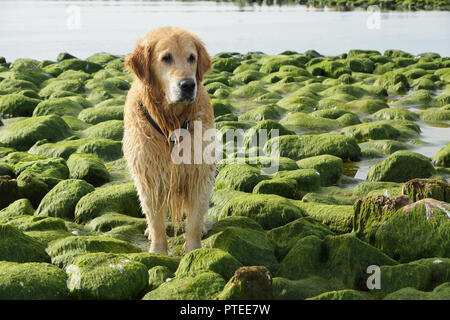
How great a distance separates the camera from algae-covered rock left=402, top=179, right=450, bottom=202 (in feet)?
16.9

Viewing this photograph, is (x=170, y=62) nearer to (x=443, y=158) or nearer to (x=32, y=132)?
(x=443, y=158)

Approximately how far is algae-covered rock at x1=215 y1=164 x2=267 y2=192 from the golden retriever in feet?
5.18

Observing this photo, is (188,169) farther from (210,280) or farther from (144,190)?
(210,280)

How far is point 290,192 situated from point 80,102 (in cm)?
670

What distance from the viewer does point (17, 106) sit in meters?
10.6

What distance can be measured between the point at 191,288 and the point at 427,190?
2826 mm

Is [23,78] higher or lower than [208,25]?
lower

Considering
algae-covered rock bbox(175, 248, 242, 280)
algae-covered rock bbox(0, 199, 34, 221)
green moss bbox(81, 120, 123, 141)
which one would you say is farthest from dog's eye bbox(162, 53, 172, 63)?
green moss bbox(81, 120, 123, 141)

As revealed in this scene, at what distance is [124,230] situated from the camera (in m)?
5.53

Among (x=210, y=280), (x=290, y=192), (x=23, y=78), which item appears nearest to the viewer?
(x=210, y=280)

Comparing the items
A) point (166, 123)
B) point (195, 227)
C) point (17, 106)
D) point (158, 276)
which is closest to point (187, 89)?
point (166, 123)

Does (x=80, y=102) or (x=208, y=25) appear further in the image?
(x=208, y=25)

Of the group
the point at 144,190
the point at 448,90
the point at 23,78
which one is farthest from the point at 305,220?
the point at 23,78

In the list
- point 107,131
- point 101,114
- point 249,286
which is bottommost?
point 249,286
